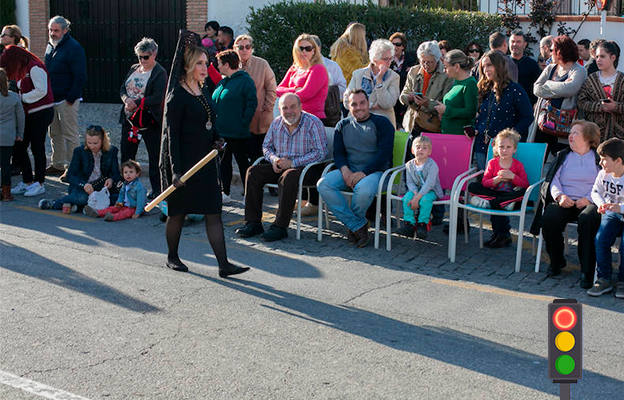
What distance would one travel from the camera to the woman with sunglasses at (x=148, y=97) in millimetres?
10508

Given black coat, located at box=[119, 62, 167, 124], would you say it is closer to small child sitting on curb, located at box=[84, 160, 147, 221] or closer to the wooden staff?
small child sitting on curb, located at box=[84, 160, 147, 221]

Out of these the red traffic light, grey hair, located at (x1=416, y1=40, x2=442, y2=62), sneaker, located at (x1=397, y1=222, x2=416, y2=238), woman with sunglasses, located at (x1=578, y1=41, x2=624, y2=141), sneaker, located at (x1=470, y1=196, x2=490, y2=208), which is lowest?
sneaker, located at (x1=397, y1=222, x2=416, y2=238)

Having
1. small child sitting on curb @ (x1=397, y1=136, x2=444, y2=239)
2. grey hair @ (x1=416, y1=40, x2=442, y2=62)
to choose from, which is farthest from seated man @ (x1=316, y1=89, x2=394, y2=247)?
grey hair @ (x1=416, y1=40, x2=442, y2=62)

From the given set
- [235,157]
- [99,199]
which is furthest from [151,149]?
[235,157]

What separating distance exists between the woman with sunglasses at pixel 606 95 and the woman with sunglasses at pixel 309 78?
2.90m

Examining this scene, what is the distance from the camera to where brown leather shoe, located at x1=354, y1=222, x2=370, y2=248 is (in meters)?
8.98

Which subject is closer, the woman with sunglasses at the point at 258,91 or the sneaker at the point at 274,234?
the sneaker at the point at 274,234

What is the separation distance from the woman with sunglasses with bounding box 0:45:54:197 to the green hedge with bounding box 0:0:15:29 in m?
11.5

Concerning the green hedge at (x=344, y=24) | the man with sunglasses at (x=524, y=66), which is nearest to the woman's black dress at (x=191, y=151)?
the man with sunglasses at (x=524, y=66)

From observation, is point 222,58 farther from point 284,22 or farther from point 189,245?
point 284,22

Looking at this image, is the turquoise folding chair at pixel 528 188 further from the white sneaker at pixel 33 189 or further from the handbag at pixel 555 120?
the white sneaker at pixel 33 189

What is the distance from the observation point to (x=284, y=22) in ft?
55.0

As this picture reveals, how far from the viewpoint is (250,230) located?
935cm

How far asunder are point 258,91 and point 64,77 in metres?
3.16
